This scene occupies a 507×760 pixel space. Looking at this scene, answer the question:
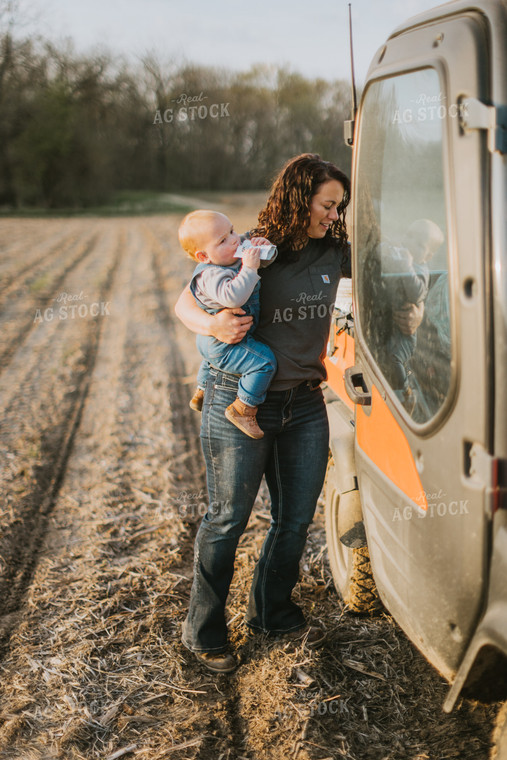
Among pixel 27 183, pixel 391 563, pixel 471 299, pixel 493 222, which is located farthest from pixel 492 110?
pixel 27 183

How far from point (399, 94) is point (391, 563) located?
5.02ft

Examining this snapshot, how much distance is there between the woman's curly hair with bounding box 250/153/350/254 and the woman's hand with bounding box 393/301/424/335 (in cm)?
56

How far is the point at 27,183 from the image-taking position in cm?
4188

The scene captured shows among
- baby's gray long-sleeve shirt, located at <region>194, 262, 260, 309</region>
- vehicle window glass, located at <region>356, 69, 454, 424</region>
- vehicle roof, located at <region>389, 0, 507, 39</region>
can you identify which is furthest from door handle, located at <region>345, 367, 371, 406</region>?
vehicle roof, located at <region>389, 0, 507, 39</region>

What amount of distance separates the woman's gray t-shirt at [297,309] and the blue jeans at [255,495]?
11cm

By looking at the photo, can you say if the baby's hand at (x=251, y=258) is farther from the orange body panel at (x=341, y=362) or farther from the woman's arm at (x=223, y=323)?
the orange body panel at (x=341, y=362)

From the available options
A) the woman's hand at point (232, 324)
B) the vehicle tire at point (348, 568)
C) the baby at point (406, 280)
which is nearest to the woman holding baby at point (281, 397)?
the woman's hand at point (232, 324)

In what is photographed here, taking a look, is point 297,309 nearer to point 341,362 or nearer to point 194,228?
point 194,228

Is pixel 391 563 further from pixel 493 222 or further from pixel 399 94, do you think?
pixel 399 94

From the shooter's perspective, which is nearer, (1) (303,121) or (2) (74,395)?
(2) (74,395)

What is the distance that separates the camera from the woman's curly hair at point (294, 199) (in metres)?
2.55

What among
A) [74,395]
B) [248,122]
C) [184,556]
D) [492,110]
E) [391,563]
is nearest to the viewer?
[492,110]

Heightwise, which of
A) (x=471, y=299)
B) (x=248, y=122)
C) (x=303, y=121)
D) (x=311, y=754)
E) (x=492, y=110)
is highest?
(x=248, y=122)

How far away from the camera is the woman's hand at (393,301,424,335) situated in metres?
2.17
